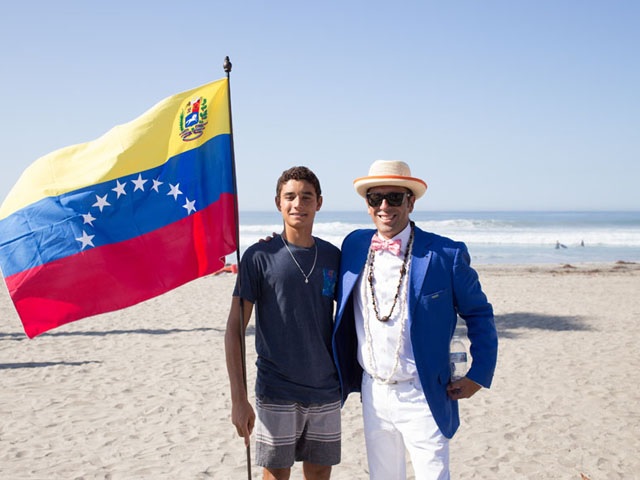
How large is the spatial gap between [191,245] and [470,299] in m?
1.80

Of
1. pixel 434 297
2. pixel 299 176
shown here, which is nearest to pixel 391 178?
pixel 299 176

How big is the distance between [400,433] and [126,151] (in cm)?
234

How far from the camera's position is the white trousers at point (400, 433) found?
2838 millimetres

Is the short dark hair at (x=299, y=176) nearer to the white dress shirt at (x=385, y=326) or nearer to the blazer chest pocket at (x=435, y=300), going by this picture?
the white dress shirt at (x=385, y=326)

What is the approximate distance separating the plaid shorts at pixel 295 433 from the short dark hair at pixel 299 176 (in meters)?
1.18

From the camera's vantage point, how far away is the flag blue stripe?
11.3 ft

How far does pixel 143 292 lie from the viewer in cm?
366

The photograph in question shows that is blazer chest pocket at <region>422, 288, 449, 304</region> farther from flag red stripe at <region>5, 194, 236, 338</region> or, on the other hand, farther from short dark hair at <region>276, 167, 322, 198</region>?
flag red stripe at <region>5, 194, 236, 338</region>

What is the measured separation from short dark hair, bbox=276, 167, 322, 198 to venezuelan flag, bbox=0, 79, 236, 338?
50 centimetres

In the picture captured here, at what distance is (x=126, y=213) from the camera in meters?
3.64

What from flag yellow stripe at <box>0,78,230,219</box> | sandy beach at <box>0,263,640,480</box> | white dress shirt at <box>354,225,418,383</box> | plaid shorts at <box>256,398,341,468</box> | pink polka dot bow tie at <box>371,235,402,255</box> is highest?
flag yellow stripe at <box>0,78,230,219</box>

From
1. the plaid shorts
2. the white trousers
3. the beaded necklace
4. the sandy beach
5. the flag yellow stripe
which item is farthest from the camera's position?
the sandy beach

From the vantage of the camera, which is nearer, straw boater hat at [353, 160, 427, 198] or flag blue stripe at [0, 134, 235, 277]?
straw boater hat at [353, 160, 427, 198]

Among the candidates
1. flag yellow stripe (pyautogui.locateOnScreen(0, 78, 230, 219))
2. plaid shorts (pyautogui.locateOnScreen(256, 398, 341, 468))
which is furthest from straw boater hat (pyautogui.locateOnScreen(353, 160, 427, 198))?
plaid shorts (pyautogui.locateOnScreen(256, 398, 341, 468))
